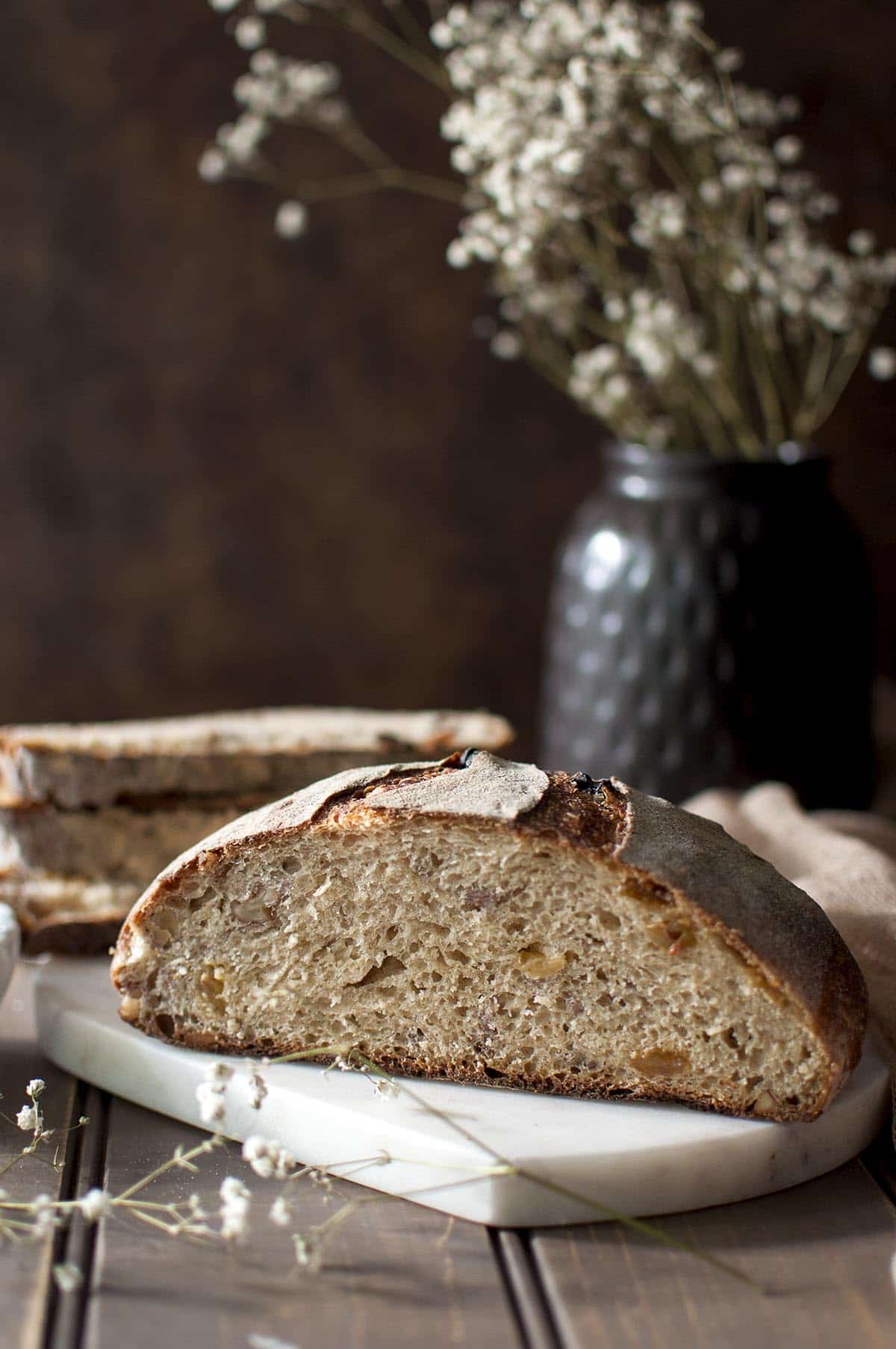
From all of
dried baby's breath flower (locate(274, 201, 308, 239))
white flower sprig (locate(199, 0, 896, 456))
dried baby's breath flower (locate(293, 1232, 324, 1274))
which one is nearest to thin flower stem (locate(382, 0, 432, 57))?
white flower sprig (locate(199, 0, 896, 456))

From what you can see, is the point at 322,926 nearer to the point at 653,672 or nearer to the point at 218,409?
the point at 653,672

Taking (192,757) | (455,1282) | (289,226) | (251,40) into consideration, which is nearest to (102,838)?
(192,757)

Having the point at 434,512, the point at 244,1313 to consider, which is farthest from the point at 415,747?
the point at 434,512

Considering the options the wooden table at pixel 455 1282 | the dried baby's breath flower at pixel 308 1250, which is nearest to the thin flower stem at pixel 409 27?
the wooden table at pixel 455 1282

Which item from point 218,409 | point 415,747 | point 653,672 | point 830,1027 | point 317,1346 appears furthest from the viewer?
point 218,409

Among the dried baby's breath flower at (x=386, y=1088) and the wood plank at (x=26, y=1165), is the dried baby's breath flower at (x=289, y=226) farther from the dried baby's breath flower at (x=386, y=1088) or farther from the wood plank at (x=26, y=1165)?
the dried baby's breath flower at (x=386, y=1088)

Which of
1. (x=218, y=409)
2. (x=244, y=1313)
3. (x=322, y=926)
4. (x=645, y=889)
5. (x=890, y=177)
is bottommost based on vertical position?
(x=244, y=1313)

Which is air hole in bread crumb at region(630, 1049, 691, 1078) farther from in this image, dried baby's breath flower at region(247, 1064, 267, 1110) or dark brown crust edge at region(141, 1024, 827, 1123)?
dried baby's breath flower at region(247, 1064, 267, 1110)
